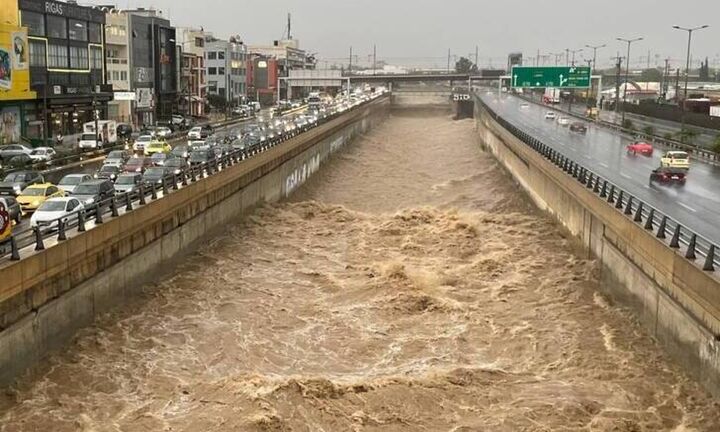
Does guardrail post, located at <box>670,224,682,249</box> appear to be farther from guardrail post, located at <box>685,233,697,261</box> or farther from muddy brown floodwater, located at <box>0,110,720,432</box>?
muddy brown floodwater, located at <box>0,110,720,432</box>

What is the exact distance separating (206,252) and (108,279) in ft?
33.3

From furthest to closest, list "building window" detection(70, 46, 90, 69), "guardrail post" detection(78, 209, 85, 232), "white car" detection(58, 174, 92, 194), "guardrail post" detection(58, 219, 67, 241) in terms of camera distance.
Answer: "building window" detection(70, 46, 90, 69) → "white car" detection(58, 174, 92, 194) → "guardrail post" detection(78, 209, 85, 232) → "guardrail post" detection(58, 219, 67, 241)

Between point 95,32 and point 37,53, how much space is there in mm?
12790

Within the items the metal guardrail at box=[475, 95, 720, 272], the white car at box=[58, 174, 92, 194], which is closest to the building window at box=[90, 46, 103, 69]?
the white car at box=[58, 174, 92, 194]

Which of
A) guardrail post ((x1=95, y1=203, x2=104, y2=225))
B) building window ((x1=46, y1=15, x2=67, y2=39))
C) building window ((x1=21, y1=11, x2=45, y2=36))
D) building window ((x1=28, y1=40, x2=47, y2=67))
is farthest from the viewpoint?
building window ((x1=46, y1=15, x2=67, y2=39))

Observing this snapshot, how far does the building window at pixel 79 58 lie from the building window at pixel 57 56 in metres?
1.26

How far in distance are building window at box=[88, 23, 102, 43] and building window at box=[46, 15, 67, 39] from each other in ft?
16.4

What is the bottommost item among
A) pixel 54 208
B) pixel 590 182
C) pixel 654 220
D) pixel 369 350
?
pixel 369 350

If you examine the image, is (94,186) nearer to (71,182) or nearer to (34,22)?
(71,182)

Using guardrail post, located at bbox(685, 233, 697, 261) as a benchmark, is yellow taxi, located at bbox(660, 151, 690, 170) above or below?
below

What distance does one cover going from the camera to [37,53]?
69062mm

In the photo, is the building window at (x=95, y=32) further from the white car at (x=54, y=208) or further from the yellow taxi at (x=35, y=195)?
the white car at (x=54, y=208)

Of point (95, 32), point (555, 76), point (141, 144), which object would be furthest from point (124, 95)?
point (555, 76)

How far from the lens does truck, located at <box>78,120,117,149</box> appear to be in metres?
63.8
